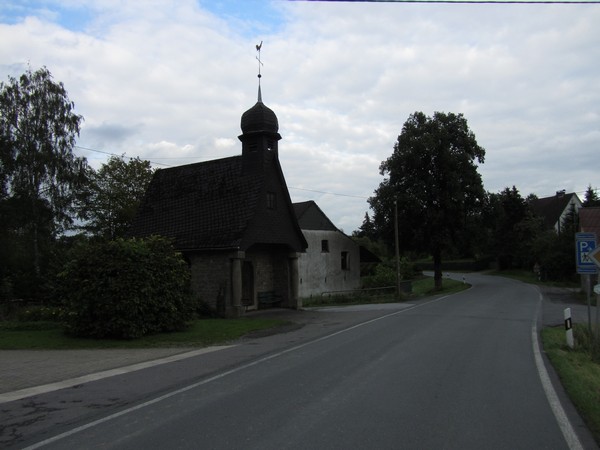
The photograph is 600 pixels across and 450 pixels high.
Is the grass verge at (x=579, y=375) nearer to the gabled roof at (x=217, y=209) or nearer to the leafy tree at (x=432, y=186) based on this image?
the gabled roof at (x=217, y=209)

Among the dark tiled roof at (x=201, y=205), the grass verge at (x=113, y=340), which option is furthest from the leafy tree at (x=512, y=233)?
the grass verge at (x=113, y=340)

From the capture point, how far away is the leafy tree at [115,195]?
40.0m

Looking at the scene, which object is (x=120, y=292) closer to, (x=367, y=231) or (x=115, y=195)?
(x=115, y=195)

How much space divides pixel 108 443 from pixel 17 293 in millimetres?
29292

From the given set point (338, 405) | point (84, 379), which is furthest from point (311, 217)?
point (338, 405)

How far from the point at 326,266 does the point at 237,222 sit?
16.7 meters

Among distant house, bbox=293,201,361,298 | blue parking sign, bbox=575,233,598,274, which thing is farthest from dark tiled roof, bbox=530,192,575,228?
blue parking sign, bbox=575,233,598,274

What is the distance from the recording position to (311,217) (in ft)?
128

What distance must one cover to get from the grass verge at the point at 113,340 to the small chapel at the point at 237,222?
14.3ft

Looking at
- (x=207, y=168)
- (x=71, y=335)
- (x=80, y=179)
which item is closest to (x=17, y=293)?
(x=80, y=179)

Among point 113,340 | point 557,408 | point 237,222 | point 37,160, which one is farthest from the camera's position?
point 37,160

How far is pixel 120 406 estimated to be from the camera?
7.39 m

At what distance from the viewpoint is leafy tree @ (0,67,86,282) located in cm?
3266

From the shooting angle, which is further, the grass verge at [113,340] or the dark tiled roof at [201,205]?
the dark tiled roof at [201,205]
